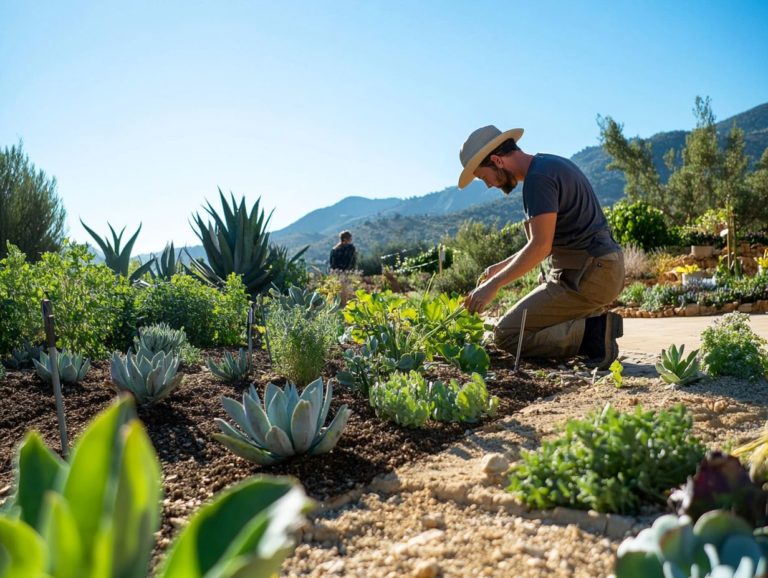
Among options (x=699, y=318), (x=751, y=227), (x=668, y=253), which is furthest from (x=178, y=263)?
(x=751, y=227)

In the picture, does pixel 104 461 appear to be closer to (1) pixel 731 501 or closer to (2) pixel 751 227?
(1) pixel 731 501

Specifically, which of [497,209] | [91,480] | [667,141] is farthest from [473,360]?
[667,141]

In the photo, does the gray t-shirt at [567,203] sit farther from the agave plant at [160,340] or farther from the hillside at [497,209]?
the hillside at [497,209]

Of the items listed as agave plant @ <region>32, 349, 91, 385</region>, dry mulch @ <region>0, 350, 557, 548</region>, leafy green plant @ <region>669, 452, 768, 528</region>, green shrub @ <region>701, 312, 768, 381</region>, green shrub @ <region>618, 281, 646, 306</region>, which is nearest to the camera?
leafy green plant @ <region>669, 452, 768, 528</region>

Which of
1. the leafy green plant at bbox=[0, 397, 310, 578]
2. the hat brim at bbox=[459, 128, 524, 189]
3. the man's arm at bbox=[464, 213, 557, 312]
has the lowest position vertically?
the leafy green plant at bbox=[0, 397, 310, 578]

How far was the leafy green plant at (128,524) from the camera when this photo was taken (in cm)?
70

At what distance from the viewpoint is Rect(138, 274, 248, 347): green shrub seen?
17.9 ft

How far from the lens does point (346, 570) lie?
160 cm

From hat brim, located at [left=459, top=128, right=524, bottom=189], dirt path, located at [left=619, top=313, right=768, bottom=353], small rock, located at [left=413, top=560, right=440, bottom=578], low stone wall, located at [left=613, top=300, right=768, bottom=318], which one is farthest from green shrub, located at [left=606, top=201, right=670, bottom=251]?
small rock, located at [left=413, top=560, right=440, bottom=578]

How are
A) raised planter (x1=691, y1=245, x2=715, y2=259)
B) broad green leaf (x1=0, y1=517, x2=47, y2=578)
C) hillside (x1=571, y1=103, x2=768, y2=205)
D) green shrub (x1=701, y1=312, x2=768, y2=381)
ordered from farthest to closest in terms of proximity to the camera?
hillside (x1=571, y1=103, x2=768, y2=205) < raised planter (x1=691, y1=245, x2=715, y2=259) < green shrub (x1=701, y1=312, x2=768, y2=381) < broad green leaf (x1=0, y1=517, x2=47, y2=578)

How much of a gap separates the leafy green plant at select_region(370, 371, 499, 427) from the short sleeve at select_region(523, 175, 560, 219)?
1.51 meters

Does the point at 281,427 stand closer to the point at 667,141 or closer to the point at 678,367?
the point at 678,367

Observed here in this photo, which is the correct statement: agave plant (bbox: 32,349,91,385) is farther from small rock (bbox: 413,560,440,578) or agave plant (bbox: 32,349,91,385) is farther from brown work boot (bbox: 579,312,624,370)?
brown work boot (bbox: 579,312,624,370)

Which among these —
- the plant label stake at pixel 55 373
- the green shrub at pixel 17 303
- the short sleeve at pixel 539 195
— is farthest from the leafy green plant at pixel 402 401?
the green shrub at pixel 17 303
